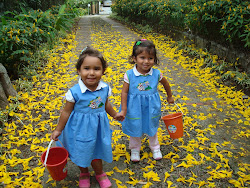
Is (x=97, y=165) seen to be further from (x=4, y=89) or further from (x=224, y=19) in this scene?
(x=224, y=19)

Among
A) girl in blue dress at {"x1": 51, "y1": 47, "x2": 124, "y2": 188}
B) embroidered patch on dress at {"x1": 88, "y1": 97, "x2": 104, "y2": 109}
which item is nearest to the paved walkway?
girl in blue dress at {"x1": 51, "y1": 47, "x2": 124, "y2": 188}

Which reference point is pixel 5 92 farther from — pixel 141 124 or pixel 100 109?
pixel 141 124

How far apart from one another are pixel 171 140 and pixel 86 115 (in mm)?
1339

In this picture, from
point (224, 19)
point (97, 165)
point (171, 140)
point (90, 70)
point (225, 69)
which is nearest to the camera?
point (90, 70)

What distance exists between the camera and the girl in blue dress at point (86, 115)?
180 centimetres

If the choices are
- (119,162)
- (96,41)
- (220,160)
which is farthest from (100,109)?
(96,41)

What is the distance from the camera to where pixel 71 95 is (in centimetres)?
179

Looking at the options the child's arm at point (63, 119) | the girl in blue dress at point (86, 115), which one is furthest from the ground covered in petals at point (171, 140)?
the child's arm at point (63, 119)

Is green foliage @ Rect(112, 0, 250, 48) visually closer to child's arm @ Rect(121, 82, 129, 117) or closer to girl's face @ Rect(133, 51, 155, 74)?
girl's face @ Rect(133, 51, 155, 74)

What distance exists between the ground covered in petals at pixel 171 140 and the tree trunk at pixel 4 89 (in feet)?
0.62

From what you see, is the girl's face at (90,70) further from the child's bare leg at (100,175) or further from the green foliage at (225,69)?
the green foliage at (225,69)

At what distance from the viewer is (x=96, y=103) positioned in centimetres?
186

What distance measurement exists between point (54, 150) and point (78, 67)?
0.80 m

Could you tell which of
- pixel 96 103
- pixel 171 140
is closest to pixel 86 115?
pixel 96 103
